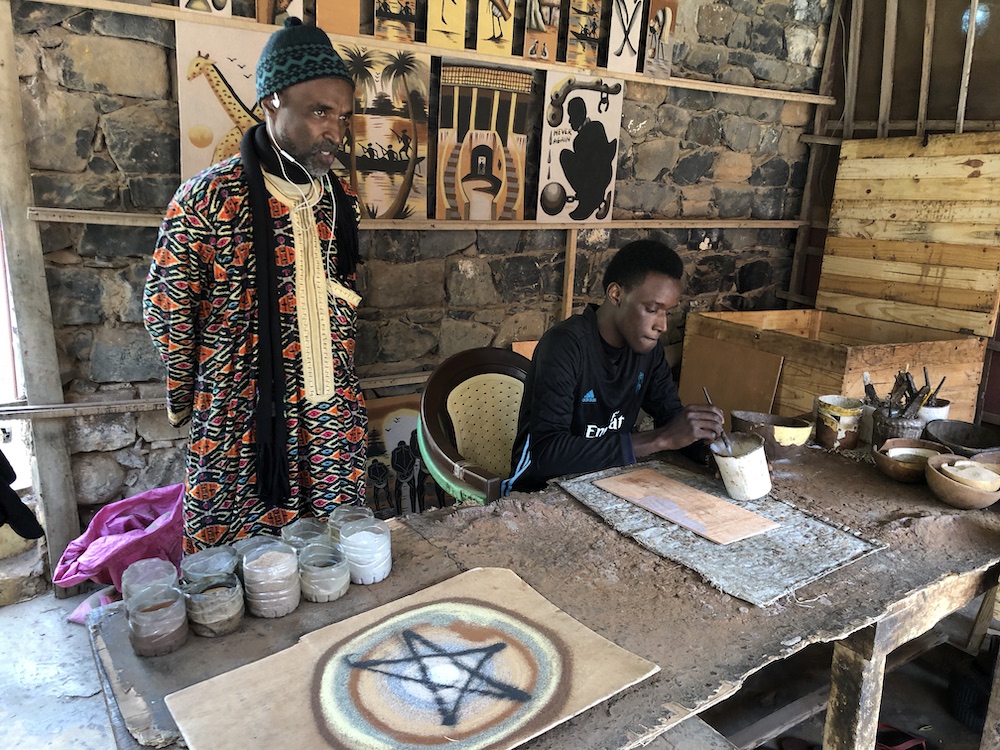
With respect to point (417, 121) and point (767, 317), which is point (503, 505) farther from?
point (767, 317)

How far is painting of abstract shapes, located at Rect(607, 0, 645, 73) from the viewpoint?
3.68 meters

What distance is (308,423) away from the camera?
218cm

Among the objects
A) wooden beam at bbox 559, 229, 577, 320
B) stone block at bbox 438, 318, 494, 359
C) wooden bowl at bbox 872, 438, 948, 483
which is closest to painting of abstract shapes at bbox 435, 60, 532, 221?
wooden beam at bbox 559, 229, 577, 320

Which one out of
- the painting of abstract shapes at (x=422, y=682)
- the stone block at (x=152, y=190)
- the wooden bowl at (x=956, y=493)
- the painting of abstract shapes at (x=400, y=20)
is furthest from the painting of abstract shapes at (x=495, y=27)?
the painting of abstract shapes at (x=422, y=682)

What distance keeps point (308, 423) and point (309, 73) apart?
1.00 meters

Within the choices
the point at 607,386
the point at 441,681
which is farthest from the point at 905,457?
the point at 441,681

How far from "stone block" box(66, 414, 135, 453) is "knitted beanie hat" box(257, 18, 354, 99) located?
5.47 ft

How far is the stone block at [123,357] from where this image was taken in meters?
2.89

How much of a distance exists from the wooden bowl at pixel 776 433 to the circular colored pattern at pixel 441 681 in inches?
44.6

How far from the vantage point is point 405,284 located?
136 inches

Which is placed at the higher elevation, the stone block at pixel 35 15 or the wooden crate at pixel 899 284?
the stone block at pixel 35 15

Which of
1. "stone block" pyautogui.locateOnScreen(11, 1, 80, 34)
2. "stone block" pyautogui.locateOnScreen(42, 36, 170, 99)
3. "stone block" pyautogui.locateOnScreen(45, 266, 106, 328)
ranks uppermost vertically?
"stone block" pyautogui.locateOnScreen(11, 1, 80, 34)

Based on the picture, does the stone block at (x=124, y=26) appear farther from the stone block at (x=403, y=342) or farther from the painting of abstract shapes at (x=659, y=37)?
the painting of abstract shapes at (x=659, y=37)

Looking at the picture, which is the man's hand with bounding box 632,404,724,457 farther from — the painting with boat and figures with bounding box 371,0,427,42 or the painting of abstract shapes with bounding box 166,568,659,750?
the painting with boat and figures with bounding box 371,0,427,42
